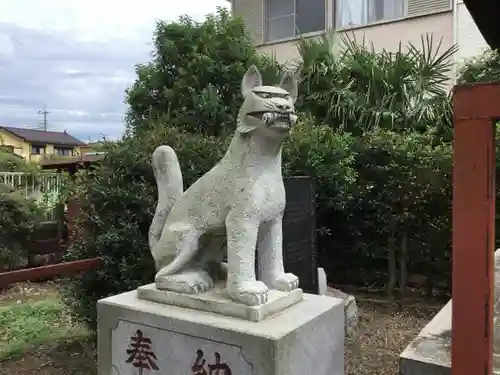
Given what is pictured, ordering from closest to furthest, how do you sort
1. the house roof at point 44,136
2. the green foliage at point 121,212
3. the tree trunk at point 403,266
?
1. the green foliage at point 121,212
2. the tree trunk at point 403,266
3. the house roof at point 44,136

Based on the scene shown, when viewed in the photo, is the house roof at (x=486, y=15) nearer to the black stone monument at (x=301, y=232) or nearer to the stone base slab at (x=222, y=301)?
the stone base slab at (x=222, y=301)

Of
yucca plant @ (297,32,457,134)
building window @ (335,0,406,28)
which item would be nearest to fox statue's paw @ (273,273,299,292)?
yucca plant @ (297,32,457,134)

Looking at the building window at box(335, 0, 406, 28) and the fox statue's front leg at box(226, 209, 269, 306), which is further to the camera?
the building window at box(335, 0, 406, 28)

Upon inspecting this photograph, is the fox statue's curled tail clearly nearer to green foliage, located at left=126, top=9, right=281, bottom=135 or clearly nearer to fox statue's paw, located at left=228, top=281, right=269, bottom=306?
fox statue's paw, located at left=228, top=281, right=269, bottom=306

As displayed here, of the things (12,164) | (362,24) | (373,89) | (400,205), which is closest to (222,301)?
(400,205)

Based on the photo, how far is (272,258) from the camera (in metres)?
2.35

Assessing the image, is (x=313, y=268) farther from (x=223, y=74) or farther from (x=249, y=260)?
(x=223, y=74)

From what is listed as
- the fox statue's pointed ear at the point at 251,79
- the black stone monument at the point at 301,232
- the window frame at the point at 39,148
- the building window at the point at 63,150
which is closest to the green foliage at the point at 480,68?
the black stone monument at the point at 301,232

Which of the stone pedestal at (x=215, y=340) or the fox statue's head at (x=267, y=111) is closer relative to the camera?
the stone pedestal at (x=215, y=340)

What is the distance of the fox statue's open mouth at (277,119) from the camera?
207 cm

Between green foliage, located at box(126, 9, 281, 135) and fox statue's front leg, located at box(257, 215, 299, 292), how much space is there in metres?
4.31

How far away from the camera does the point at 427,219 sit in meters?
5.99

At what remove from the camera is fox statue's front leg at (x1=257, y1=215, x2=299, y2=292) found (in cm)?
230

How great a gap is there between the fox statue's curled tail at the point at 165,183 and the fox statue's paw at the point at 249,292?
0.61 meters
